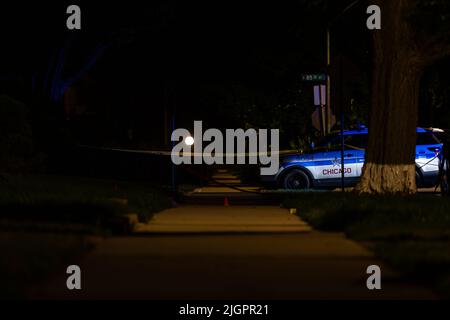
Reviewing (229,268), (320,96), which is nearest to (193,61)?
(320,96)

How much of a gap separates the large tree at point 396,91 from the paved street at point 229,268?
7.40 metres

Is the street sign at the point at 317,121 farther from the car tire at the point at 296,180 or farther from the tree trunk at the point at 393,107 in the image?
the tree trunk at the point at 393,107

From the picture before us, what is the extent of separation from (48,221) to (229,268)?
493 centimetres

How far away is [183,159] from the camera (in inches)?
1572

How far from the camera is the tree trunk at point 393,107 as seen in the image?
23.3 m

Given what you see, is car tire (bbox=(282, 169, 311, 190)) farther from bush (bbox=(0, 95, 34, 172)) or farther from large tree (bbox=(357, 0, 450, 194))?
bush (bbox=(0, 95, 34, 172))

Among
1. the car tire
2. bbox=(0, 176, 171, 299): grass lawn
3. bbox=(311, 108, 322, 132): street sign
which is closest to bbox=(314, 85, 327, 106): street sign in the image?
bbox=(311, 108, 322, 132): street sign

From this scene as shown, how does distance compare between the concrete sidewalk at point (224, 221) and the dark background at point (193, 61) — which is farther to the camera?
the dark background at point (193, 61)

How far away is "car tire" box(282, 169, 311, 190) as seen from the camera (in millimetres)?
29875

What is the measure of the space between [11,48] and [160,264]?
33.4 metres

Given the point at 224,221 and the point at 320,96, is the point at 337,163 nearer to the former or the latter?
the point at 320,96

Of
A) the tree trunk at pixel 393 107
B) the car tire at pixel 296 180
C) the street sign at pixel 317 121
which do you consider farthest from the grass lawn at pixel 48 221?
the street sign at pixel 317 121

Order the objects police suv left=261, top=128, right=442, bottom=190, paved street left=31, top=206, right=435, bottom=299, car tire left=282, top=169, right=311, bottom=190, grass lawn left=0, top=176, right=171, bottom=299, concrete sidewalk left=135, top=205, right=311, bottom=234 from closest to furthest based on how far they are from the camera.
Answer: paved street left=31, top=206, right=435, bottom=299 < grass lawn left=0, top=176, right=171, bottom=299 < concrete sidewalk left=135, top=205, right=311, bottom=234 < police suv left=261, top=128, right=442, bottom=190 < car tire left=282, top=169, right=311, bottom=190
